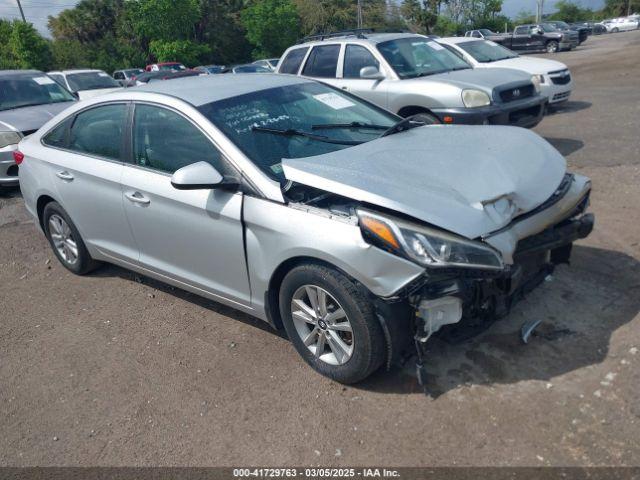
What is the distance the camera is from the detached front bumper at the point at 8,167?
26.1 ft

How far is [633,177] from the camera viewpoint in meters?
6.48

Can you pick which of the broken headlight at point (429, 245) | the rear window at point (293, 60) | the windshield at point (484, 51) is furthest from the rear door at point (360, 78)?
the broken headlight at point (429, 245)

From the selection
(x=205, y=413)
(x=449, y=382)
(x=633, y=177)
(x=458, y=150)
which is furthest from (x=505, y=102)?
(x=205, y=413)

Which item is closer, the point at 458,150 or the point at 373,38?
the point at 458,150

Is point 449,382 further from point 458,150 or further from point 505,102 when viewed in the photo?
point 505,102

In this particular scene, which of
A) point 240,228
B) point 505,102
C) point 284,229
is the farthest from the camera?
point 505,102

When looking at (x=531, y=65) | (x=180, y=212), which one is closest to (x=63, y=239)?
(x=180, y=212)

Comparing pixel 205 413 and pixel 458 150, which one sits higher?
pixel 458 150

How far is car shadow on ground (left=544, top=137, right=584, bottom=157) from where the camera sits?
8180mm

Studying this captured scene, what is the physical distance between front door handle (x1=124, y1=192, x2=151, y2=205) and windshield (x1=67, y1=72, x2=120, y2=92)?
10466 mm

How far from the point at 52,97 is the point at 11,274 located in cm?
473

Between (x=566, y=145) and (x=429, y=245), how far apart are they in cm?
664

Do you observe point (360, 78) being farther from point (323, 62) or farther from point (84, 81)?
point (84, 81)

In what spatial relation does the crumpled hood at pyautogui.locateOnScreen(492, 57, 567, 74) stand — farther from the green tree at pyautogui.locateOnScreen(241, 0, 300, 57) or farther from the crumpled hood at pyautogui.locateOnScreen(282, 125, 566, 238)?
the green tree at pyautogui.locateOnScreen(241, 0, 300, 57)
